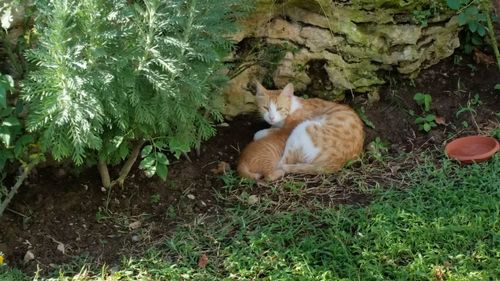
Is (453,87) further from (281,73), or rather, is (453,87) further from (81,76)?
(81,76)

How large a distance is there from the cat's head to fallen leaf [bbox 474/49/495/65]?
160 cm

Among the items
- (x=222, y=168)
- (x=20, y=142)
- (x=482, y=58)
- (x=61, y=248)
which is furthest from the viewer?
(x=482, y=58)

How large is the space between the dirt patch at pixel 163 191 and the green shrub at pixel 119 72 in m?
0.45

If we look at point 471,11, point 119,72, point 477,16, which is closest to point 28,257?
point 119,72

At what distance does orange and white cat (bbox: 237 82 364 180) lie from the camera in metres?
4.87

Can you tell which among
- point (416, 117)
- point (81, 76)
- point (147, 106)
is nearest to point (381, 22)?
point (416, 117)

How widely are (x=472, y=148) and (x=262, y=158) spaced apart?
1.44m

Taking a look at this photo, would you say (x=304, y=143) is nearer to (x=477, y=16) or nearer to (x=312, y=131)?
(x=312, y=131)

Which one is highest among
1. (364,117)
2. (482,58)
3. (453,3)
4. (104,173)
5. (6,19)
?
(6,19)

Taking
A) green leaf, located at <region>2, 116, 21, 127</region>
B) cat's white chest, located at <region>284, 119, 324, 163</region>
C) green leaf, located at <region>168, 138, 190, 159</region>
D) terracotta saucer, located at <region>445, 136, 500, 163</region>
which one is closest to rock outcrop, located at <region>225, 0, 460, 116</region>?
cat's white chest, located at <region>284, 119, 324, 163</region>

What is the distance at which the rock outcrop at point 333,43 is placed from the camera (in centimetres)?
511

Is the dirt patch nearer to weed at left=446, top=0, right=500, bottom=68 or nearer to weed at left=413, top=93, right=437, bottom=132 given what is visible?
weed at left=413, top=93, right=437, bottom=132

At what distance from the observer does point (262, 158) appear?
4820mm

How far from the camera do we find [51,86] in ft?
11.9
